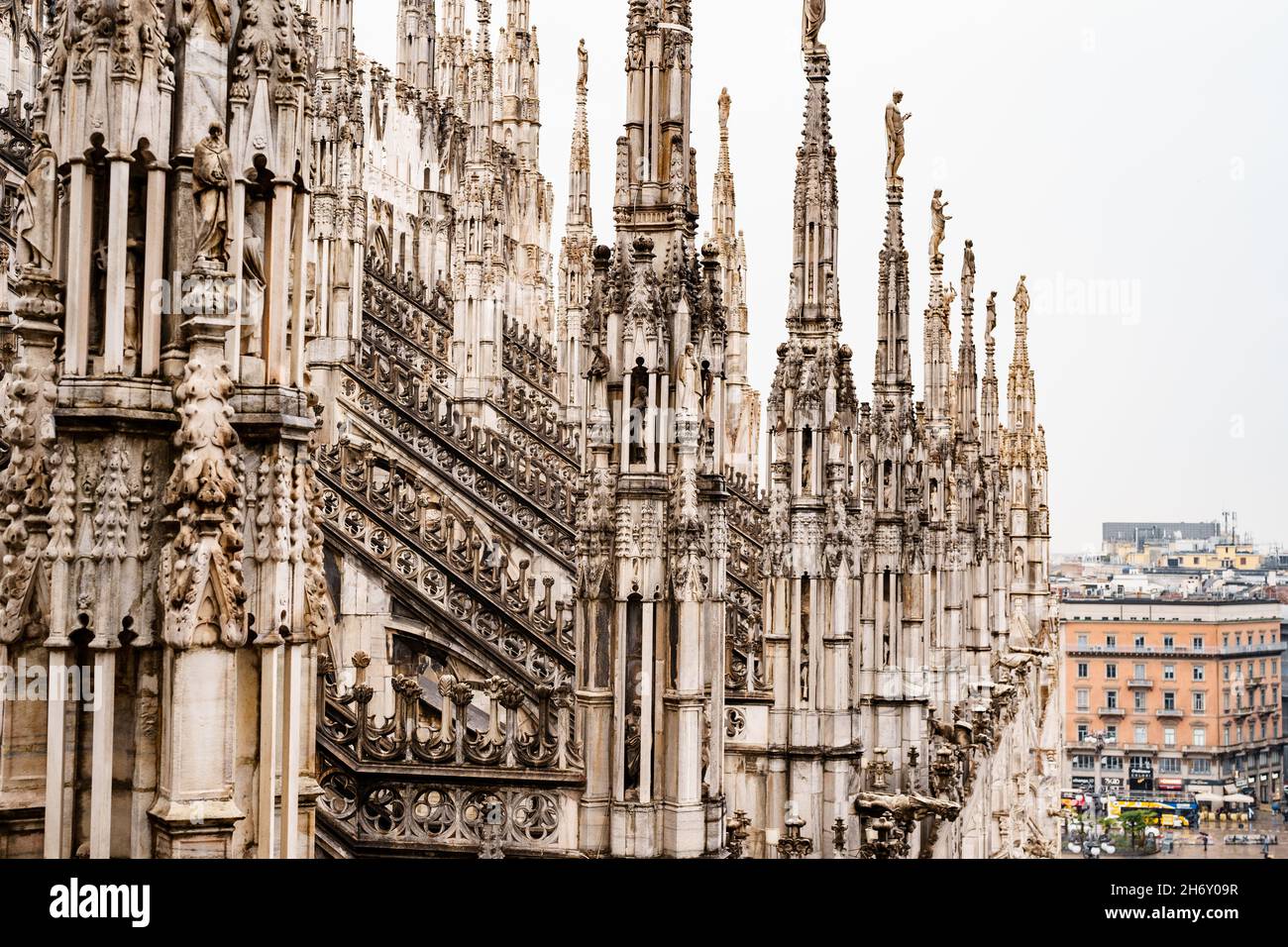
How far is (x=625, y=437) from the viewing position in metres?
9.49

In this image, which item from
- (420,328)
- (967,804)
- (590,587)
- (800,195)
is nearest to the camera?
(590,587)

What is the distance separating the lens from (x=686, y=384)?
9.69m

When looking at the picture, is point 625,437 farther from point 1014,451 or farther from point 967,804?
point 1014,451

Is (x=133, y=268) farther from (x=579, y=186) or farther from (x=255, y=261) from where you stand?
(x=579, y=186)

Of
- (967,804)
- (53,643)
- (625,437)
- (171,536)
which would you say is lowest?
(967,804)

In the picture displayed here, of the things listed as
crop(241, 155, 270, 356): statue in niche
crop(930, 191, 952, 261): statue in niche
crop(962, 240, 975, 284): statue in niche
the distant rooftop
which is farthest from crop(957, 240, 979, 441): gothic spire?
crop(241, 155, 270, 356): statue in niche

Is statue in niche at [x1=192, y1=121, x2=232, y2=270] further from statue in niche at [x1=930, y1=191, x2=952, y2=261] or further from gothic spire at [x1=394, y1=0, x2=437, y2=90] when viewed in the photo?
gothic spire at [x1=394, y1=0, x2=437, y2=90]

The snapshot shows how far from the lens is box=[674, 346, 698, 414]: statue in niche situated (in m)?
9.66

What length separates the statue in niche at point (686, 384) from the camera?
9.66 metres

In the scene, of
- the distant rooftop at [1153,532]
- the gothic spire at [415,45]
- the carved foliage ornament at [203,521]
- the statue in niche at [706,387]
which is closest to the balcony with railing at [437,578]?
the statue in niche at [706,387]

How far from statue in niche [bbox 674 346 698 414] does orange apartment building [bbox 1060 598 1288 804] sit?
25.1ft
